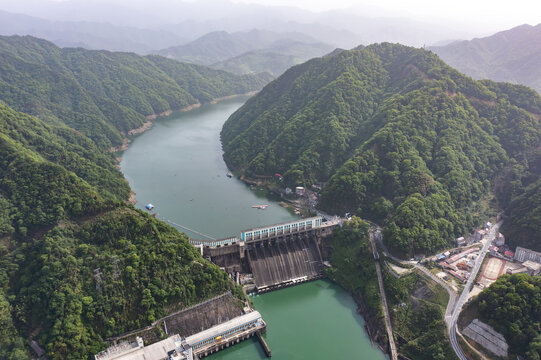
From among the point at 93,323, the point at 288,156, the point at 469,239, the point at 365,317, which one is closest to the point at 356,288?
the point at 365,317

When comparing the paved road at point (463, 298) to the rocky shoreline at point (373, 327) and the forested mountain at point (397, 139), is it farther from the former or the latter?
the rocky shoreline at point (373, 327)

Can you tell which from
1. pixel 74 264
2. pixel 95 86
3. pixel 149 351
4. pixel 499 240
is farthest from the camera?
pixel 95 86

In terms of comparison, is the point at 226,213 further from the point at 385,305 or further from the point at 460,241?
the point at 460,241

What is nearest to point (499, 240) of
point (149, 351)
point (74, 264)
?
point (149, 351)

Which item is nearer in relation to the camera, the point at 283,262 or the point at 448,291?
the point at 448,291

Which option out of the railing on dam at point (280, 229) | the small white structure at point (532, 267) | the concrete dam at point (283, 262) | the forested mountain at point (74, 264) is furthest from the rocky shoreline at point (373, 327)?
A: the small white structure at point (532, 267)

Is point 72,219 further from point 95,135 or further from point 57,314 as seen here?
point 95,135

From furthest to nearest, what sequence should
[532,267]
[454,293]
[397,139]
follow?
[397,139], [532,267], [454,293]
